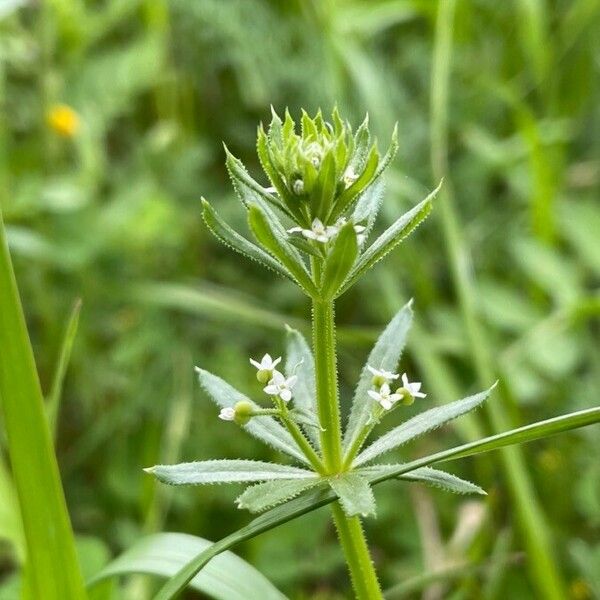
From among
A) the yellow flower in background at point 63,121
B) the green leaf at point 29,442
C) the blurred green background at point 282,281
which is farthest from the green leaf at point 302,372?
the yellow flower in background at point 63,121

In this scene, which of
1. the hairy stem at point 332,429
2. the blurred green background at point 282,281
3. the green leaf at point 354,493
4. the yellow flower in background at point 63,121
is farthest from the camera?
the yellow flower in background at point 63,121

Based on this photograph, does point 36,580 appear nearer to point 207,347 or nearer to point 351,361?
point 351,361

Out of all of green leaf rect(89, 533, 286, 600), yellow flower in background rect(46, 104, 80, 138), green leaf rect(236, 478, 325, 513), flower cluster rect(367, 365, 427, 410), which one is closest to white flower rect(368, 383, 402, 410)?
flower cluster rect(367, 365, 427, 410)

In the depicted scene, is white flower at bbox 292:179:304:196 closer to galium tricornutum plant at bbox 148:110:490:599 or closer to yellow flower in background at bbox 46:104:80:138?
galium tricornutum plant at bbox 148:110:490:599

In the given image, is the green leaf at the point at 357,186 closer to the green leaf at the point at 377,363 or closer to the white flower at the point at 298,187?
the white flower at the point at 298,187

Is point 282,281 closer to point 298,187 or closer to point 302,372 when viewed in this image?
point 302,372

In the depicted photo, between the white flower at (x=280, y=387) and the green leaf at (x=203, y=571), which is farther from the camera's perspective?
the green leaf at (x=203, y=571)

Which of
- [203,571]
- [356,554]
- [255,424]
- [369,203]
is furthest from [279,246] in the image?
[203,571]

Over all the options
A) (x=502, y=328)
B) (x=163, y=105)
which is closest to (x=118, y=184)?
(x=163, y=105)
